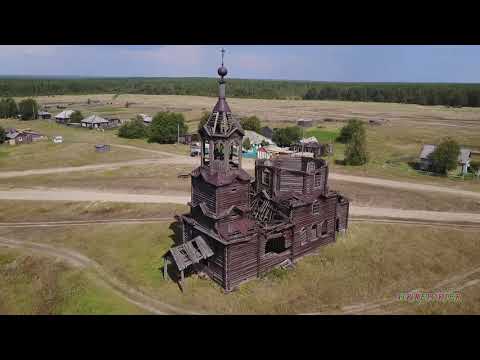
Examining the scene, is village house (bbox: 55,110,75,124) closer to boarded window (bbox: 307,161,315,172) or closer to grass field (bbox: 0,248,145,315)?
grass field (bbox: 0,248,145,315)

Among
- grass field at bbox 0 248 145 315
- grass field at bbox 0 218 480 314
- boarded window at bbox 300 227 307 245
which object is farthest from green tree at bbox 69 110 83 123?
boarded window at bbox 300 227 307 245

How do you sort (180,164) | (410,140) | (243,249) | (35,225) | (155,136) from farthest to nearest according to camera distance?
(410,140), (155,136), (180,164), (35,225), (243,249)

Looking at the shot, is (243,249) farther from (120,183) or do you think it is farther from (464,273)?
(120,183)

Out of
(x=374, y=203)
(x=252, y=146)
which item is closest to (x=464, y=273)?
(x=374, y=203)

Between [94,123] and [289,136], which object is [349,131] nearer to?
[289,136]

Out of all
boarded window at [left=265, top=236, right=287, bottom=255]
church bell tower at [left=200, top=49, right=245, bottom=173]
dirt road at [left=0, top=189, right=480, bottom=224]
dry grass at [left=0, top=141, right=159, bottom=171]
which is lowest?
boarded window at [left=265, top=236, right=287, bottom=255]

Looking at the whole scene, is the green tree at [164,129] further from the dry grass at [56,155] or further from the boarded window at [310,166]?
the boarded window at [310,166]
